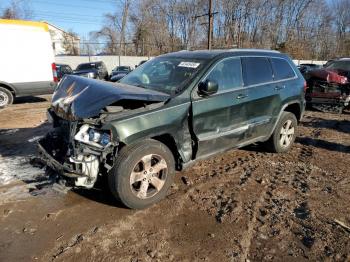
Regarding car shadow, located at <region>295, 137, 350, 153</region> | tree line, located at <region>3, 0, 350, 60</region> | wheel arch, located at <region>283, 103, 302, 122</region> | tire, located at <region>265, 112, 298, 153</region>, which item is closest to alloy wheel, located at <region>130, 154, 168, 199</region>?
tire, located at <region>265, 112, 298, 153</region>

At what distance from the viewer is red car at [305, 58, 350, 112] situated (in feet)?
34.3

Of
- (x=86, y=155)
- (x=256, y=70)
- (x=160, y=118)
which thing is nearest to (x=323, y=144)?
(x=256, y=70)

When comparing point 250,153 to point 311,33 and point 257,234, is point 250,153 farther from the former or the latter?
point 311,33

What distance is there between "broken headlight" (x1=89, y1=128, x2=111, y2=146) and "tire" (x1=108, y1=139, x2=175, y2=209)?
0.72 ft

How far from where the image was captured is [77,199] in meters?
4.25

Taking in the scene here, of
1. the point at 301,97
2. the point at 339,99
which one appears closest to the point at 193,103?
the point at 301,97

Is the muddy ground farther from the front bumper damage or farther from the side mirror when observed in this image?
the side mirror

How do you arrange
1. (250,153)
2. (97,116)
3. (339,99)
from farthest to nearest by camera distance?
(339,99)
(250,153)
(97,116)

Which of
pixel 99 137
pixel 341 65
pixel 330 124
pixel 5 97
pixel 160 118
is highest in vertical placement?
pixel 341 65

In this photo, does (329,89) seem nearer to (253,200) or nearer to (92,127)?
(253,200)

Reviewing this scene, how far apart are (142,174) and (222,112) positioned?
4.88 ft

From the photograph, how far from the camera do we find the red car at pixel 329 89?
1047 cm

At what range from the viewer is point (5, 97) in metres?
11.5

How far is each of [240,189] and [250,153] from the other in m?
1.71
